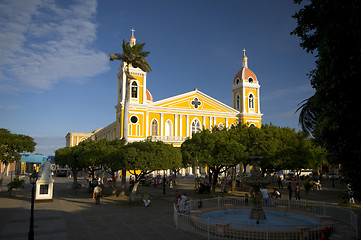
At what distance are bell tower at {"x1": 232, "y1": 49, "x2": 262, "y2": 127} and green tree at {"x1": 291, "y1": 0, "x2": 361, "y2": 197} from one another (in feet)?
161

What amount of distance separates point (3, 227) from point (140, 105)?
36332mm

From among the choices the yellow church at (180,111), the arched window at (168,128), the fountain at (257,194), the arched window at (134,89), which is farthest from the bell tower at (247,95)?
the fountain at (257,194)

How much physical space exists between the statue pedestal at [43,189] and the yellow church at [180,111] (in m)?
24.5

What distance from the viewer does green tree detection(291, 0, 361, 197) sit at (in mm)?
6527

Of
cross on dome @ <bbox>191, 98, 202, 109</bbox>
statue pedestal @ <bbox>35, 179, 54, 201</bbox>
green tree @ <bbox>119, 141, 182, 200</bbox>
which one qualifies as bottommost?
statue pedestal @ <bbox>35, 179, 54, 201</bbox>

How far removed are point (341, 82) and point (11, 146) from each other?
26.4m

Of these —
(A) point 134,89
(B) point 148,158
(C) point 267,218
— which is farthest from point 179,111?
(C) point 267,218

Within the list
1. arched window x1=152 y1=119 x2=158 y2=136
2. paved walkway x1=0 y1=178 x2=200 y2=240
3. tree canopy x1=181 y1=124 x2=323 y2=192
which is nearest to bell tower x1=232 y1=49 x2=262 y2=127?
arched window x1=152 y1=119 x2=158 y2=136

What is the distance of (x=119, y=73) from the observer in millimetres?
50719

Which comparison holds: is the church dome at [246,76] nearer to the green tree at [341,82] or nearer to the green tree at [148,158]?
the green tree at [148,158]

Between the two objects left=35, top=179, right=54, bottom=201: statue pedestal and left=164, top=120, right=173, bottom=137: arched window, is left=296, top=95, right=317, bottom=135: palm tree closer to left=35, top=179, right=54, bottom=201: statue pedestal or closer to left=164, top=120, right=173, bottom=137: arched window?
left=35, top=179, right=54, bottom=201: statue pedestal

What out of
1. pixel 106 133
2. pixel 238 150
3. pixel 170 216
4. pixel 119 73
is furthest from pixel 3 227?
pixel 106 133

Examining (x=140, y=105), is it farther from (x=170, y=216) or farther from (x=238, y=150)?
(x=170, y=216)

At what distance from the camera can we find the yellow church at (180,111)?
1875 inches
